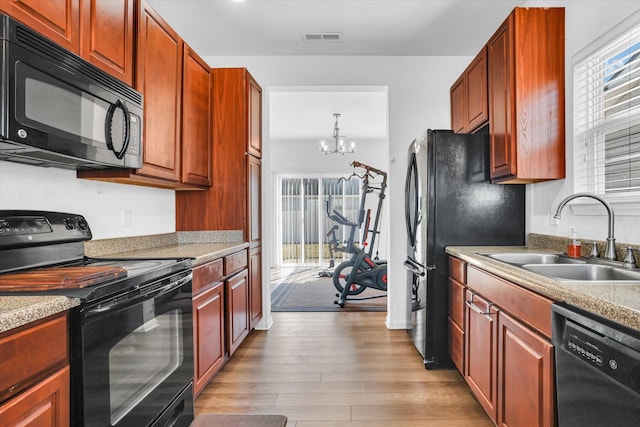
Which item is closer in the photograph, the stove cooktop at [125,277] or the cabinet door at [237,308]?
the stove cooktop at [125,277]

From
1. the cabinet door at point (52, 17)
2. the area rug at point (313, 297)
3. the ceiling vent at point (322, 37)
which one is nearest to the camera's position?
the cabinet door at point (52, 17)

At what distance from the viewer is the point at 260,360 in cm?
288

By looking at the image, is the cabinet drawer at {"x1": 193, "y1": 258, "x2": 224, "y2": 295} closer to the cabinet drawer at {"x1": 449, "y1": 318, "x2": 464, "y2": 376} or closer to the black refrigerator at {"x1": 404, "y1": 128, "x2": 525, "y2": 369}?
the black refrigerator at {"x1": 404, "y1": 128, "x2": 525, "y2": 369}

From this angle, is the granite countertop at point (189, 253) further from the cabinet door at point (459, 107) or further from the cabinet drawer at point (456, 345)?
the cabinet door at point (459, 107)

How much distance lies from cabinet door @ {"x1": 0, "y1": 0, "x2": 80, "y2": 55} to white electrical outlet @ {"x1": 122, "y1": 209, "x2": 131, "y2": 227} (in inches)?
44.2

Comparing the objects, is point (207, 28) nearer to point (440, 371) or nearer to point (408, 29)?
point (408, 29)

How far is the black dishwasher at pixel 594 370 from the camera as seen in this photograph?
92 cm

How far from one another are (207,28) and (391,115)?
1.84 meters

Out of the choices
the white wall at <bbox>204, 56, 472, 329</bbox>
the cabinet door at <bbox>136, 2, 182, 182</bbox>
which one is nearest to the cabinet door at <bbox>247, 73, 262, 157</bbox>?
the white wall at <bbox>204, 56, 472, 329</bbox>

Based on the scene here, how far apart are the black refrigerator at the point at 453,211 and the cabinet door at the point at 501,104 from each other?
164 mm

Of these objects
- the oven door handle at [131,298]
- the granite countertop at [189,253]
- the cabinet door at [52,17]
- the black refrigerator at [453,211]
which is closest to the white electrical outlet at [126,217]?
the granite countertop at [189,253]

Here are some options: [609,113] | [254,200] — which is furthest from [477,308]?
[254,200]

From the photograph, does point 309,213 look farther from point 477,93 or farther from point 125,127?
point 125,127

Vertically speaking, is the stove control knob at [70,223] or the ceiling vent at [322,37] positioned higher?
the ceiling vent at [322,37]
